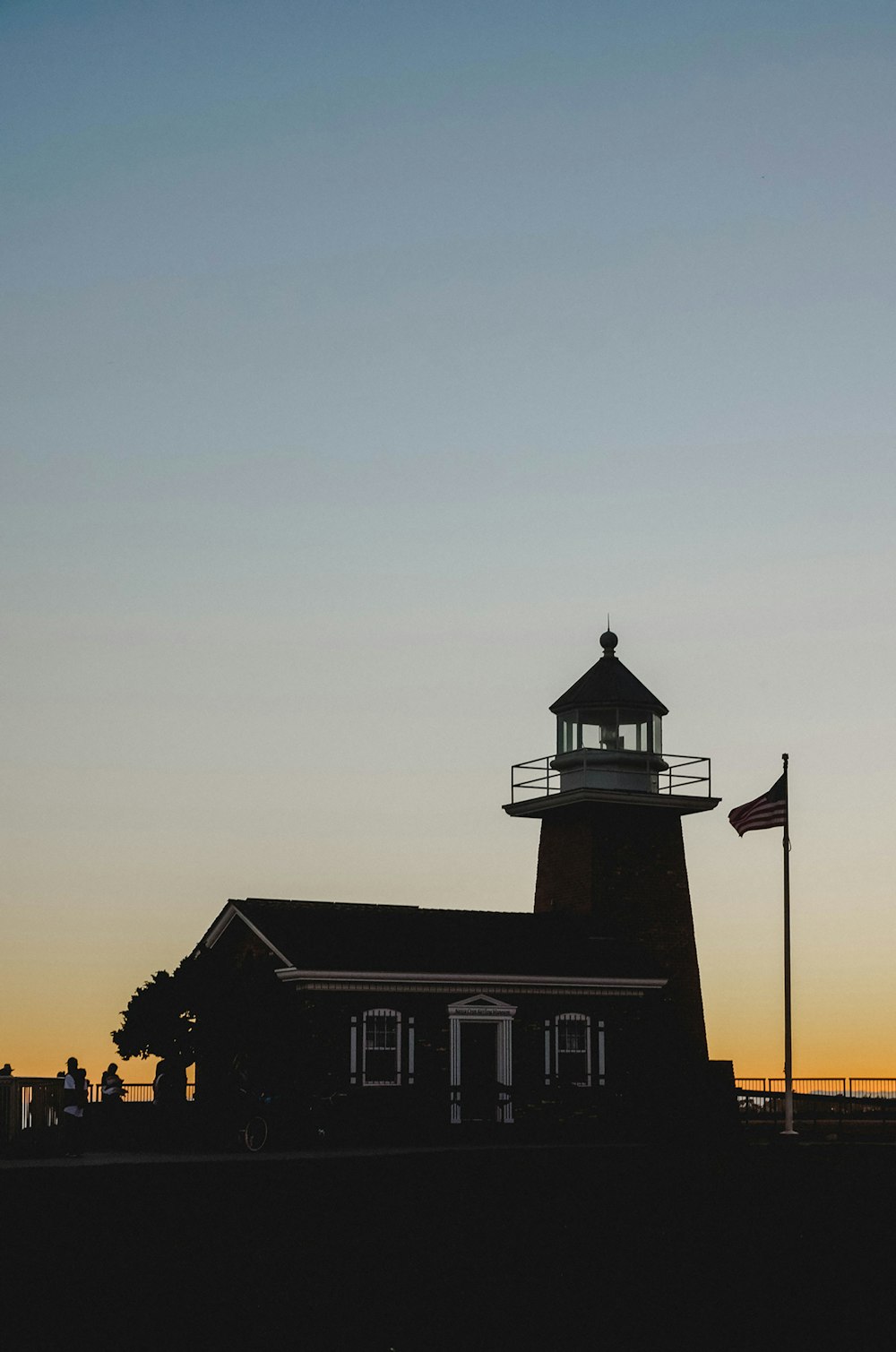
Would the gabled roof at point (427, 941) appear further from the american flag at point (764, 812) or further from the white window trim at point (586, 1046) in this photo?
the american flag at point (764, 812)

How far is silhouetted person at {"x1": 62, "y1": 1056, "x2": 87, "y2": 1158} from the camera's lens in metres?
32.8

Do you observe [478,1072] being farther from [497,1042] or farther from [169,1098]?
[169,1098]

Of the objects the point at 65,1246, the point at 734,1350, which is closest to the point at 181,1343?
the point at 734,1350

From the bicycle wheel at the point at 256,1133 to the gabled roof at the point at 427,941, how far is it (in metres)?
3.85

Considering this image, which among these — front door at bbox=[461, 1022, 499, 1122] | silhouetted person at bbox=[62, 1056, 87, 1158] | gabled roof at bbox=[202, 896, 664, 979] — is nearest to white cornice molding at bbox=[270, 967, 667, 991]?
gabled roof at bbox=[202, 896, 664, 979]

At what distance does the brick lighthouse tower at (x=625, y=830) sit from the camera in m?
45.5

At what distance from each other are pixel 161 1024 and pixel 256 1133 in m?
3.50

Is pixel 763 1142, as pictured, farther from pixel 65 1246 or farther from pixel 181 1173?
pixel 65 1246

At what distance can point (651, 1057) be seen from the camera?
42.5m

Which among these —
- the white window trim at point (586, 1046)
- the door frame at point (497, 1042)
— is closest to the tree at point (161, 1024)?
the door frame at point (497, 1042)

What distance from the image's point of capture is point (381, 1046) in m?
39.3

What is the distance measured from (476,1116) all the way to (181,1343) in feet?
92.4

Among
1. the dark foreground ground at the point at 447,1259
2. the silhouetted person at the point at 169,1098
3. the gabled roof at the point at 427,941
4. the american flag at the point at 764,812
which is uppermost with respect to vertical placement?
the american flag at the point at 764,812

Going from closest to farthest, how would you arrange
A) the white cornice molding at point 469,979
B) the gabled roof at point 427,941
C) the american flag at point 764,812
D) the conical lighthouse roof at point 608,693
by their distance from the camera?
the white cornice molding at point 469,979
the gabled roof at point 427,941
the american flag at point 764,812
the conical lighthouse roof at point 608,693
